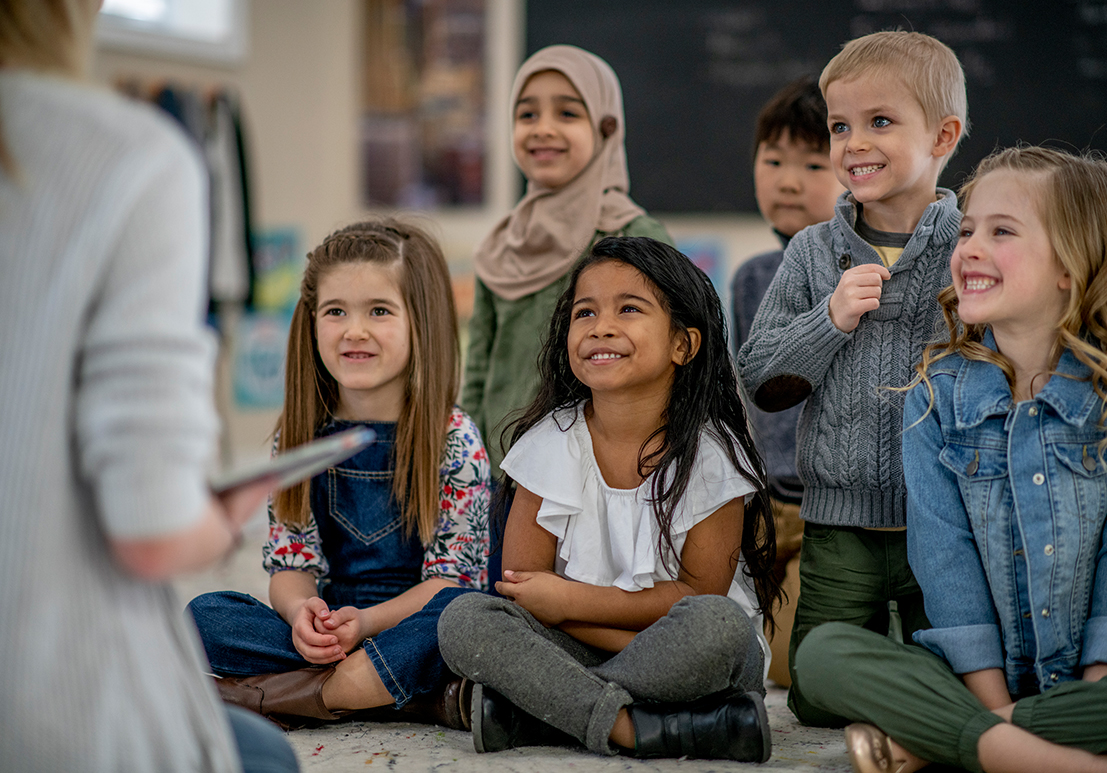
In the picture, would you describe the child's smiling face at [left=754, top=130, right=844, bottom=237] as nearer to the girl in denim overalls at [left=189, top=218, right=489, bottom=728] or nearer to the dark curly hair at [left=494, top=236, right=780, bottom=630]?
the dark curly hair at [left=494, top=236, right=780, bottom=630]

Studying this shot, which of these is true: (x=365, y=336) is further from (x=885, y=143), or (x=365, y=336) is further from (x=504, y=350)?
(x=885, y=143)

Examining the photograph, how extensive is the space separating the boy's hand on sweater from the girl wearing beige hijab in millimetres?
638

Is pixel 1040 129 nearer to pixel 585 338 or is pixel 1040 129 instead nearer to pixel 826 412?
pixel 826 412

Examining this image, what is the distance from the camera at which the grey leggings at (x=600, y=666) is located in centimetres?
130

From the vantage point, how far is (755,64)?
385cm

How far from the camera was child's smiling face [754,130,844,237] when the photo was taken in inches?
81.8

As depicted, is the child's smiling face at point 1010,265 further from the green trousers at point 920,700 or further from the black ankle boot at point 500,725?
the black ankle boot at point 500,725

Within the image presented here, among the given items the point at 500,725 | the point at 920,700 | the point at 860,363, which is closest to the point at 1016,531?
the point at 920,700

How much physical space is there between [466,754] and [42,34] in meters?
1.01

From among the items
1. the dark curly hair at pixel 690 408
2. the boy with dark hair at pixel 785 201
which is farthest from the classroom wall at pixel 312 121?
the dark curly hair at pixel 690 408

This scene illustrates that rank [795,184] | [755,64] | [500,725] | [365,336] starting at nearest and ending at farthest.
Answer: [500,725] < [365,336] < [795,184] < [755,64]

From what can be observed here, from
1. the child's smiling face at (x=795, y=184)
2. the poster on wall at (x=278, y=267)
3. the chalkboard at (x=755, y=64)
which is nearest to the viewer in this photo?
the child's smiling face at (x=795, y=184)

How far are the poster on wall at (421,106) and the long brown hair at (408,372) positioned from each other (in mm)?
2928

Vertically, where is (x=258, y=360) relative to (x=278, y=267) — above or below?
below
